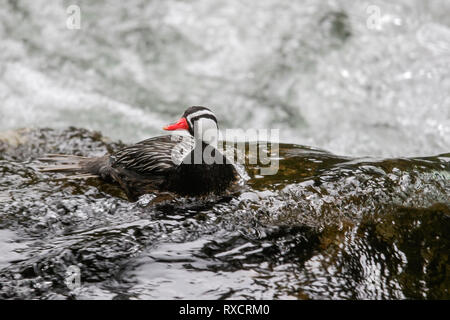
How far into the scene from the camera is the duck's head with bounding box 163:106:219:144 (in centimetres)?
362

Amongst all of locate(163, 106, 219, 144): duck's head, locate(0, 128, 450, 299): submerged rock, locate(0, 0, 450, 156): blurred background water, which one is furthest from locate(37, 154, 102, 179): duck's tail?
locate(0, 0, 450, 156): blurred background water

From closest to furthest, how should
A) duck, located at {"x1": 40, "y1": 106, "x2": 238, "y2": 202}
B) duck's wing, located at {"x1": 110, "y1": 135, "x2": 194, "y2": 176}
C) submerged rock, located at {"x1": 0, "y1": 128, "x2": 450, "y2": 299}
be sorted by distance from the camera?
1. submerged rock, located at {"x1": 0, "y1": 128, "x2": 450, "y2": 299}
2. duck, located at {"x1": 40, "y1": 106, "x2": 238, "y2": 202}
3. duck's wing, located at {"x1": 110, "y1": 135, "x2": 194, "y2": 176}

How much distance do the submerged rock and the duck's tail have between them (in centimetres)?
13

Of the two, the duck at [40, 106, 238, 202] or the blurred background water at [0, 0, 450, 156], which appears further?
the blurred background water at [0, 0, 450, 156]

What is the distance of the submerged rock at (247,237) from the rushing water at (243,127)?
12 mm

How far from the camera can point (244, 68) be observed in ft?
27.3

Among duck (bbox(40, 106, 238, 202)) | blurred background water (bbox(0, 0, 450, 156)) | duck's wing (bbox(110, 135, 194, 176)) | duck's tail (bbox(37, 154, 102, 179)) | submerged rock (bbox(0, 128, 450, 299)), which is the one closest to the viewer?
submerged rock (bbox(0, 128, 450, 299))

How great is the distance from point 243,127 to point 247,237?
4.27m

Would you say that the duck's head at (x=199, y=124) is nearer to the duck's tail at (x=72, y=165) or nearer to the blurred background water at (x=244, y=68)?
the duck's tail at (x=72, y=165)

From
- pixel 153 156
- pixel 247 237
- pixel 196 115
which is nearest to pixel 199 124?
pixel 196 115

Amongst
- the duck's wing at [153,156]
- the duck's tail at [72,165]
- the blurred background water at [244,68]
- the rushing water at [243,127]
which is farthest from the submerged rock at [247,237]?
the blurred background water at [244,68]

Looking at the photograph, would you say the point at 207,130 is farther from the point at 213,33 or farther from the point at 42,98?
the point at 213,33

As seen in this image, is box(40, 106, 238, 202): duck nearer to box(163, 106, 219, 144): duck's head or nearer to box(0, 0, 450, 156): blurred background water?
box(163, 106, 219, 144): duck's head

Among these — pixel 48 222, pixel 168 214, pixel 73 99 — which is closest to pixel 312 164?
pixel 168 214
